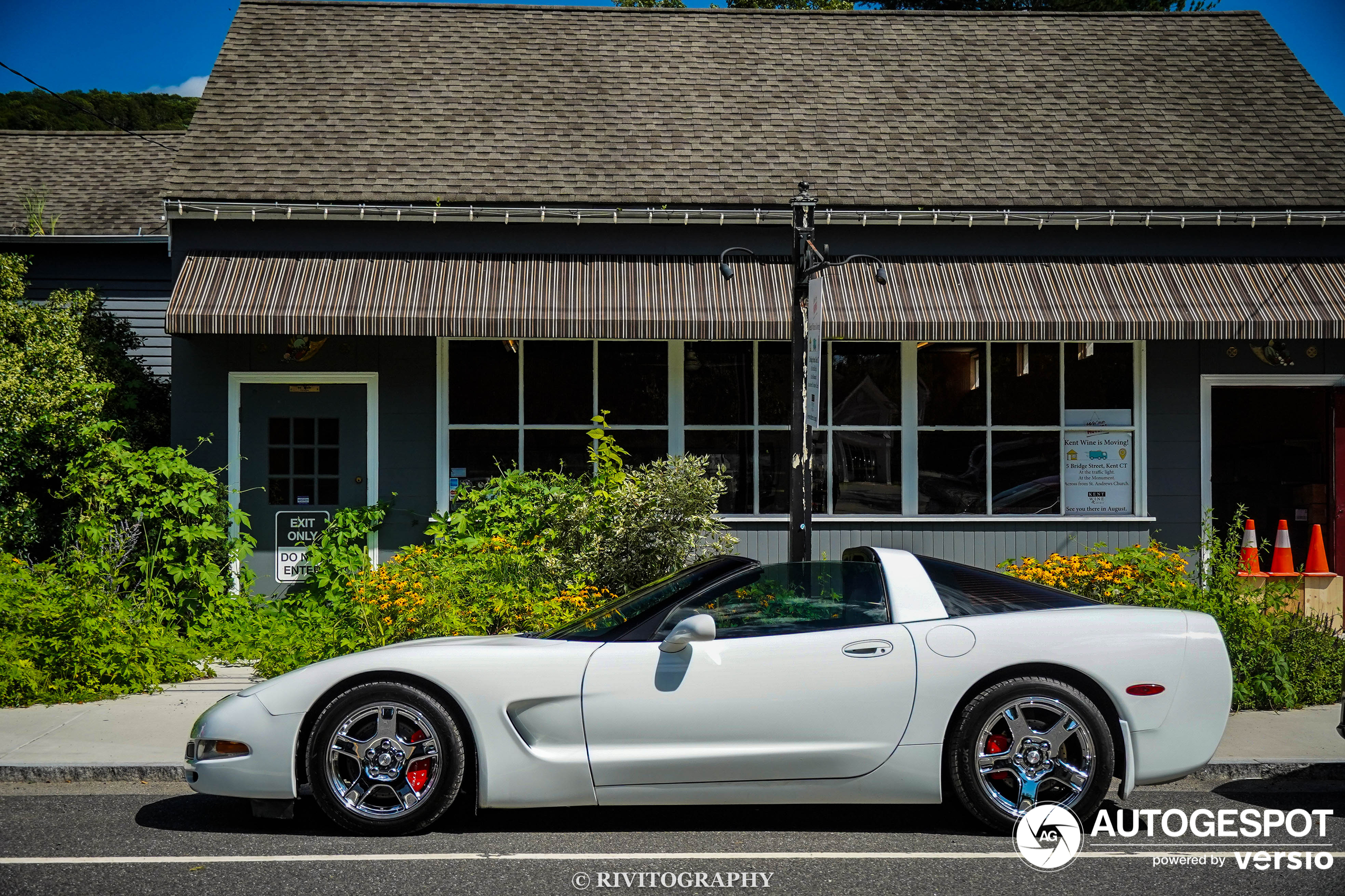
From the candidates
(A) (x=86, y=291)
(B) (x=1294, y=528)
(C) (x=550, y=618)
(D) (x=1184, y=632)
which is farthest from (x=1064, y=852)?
(A) (x=86, y=291)

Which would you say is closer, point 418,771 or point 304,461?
point 418,771

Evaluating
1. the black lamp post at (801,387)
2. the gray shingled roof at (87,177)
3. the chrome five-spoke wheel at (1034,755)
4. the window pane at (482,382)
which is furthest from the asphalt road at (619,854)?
the gray shingled roof at (87,177)

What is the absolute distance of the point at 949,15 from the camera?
14047 millimetres

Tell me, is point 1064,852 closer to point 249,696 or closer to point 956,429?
point 249,696

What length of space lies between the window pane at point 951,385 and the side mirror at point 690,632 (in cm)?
669

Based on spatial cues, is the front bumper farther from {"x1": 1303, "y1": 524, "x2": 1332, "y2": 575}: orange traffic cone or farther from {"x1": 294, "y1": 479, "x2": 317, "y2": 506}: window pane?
{"x1": 1303, "y1": 524, "x2": 1332, "y2": 575}: orange traffic cone

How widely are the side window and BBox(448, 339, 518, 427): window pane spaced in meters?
5.97

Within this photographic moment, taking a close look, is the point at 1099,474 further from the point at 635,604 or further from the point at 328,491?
the point at 328,491

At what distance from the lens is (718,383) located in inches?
422

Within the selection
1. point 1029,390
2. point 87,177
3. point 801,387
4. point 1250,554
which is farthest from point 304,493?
point 87,177

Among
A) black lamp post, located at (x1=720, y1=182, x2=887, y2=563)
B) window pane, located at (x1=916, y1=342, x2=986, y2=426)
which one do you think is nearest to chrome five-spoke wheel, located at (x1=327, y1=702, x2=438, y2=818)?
black lamp post, located at (x1=720, y1=182, x2=887, y2=563)

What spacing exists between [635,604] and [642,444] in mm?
5493

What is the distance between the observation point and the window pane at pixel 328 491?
34.2 ft

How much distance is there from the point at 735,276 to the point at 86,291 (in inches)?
341
